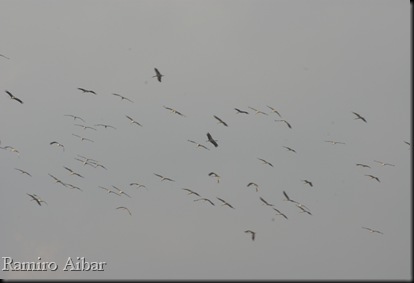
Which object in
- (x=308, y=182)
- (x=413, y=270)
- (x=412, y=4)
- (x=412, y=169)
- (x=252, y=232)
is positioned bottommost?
(x=413, y=270)

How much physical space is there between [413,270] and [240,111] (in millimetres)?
69650

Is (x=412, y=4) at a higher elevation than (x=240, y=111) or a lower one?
lower

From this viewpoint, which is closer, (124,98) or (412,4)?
(412,4)

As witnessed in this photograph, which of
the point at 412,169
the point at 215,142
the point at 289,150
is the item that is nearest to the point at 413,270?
the point at 412,169

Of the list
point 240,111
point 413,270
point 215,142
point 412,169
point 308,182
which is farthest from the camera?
point 308,182

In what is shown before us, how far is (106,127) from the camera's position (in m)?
144

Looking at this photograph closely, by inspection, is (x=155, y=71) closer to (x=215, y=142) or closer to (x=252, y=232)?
(x=215, y=142)

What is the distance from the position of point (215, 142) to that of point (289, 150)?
70.3 ft

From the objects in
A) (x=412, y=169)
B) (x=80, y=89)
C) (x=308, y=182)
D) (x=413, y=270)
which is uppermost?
→ (x=80, y=89)

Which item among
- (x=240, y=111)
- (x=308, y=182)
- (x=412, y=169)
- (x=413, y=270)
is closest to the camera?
(x=413, y=270)

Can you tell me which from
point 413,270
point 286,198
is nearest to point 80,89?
point 286,198

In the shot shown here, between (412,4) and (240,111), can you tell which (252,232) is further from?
(412,4)

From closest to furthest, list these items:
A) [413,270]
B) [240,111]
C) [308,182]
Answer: [413,270], [240,111], [308,182]

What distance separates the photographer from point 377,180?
15675cm
